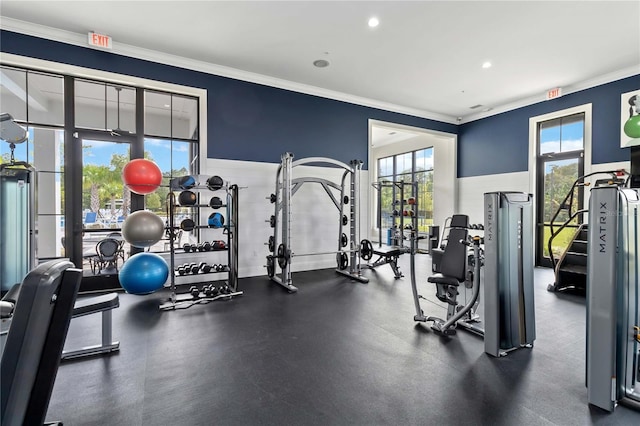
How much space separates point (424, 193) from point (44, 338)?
9.02m

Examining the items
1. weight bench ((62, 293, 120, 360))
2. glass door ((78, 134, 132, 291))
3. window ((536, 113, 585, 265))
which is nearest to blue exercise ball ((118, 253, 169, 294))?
weight bench ((62, 293, 120, 360))

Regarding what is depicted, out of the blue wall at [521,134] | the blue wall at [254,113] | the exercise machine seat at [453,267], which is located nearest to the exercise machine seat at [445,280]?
the exercise machine seat at [453,267]

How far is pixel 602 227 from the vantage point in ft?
6.26

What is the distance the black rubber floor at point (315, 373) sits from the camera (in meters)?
1.88

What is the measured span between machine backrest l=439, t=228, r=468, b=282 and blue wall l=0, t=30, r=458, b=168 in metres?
3.55

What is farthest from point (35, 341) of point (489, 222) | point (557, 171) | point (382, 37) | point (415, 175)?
point (415, 175)

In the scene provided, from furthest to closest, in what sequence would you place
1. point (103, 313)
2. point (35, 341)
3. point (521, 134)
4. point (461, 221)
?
point (521, 134) → point (461, 221) → point (103, 313) → point (35, 341)

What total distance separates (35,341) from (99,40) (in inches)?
180

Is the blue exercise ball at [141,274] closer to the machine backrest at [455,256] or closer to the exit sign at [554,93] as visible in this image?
the machine backrest at [455,256]

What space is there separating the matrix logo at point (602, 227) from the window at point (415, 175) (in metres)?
6.03

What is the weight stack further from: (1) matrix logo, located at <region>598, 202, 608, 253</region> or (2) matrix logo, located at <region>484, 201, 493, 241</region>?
(1) matrix logo, located at <region>598, 202, 608, 253</region>

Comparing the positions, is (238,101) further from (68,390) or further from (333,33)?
(68,390)

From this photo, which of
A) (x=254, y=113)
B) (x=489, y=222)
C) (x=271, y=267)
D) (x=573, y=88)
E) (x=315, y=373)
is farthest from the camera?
(x=573, y=88)

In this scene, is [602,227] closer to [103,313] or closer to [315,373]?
[315,373]
